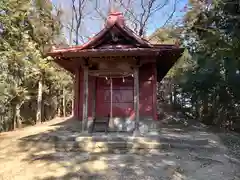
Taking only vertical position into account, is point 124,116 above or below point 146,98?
below

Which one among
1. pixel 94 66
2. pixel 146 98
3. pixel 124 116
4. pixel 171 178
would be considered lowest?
pixel 171 178

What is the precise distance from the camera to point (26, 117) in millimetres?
19625

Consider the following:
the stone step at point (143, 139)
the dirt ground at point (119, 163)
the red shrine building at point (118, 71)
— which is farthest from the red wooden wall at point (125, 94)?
the dirt ground at point (119, 163)

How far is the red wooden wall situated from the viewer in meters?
10.0

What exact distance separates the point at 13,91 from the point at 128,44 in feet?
29.8

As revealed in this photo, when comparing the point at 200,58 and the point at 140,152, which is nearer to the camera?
the point at 140,152

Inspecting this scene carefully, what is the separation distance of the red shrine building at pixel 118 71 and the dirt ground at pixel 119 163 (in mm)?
2063

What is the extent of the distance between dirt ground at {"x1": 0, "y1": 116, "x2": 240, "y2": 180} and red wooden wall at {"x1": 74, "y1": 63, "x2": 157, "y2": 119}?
8.30 feet

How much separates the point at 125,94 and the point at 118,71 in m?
1.06

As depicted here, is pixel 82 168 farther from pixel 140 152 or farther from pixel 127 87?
pixel 127 87

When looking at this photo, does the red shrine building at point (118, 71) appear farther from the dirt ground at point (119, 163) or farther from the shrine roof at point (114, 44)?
the dirt ground at point (119, 163)

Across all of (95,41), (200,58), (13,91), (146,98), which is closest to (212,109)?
(200,58)

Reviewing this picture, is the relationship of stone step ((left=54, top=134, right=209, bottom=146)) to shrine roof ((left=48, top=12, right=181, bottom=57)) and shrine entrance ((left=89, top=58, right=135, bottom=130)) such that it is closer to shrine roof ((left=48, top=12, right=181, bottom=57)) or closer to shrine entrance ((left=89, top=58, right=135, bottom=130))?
shrine entrance ((left=89, top=58, right=135, bottom=130))

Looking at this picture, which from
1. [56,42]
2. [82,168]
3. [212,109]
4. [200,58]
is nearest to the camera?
[82,168]
